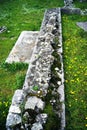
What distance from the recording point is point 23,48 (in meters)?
12.1

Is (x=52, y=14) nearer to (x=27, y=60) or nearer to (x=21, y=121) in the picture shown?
(x=27, y=60)

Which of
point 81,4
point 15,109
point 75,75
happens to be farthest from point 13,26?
point 15,109

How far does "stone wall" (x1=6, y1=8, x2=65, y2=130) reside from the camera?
642cm

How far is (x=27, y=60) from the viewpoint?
36.3 ft

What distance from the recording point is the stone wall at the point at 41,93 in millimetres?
6422

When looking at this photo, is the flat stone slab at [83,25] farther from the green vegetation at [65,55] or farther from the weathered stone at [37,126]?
the weathered stone at [37,126]

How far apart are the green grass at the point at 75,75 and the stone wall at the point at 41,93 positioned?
0.61 metres

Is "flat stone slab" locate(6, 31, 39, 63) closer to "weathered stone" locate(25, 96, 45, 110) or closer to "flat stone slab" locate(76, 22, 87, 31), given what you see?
"flat stone slab" locate(76, 22, 87, 31)

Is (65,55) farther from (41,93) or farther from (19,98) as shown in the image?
(19,98)

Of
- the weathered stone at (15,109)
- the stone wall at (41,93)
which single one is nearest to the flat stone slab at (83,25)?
the stone wall at (41,93)

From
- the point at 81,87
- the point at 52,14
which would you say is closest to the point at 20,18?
the point at 52,14

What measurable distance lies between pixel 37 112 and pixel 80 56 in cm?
503

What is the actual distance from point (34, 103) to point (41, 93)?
542 mm

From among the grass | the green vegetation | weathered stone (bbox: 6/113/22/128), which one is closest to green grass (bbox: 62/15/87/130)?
the green vegetation
